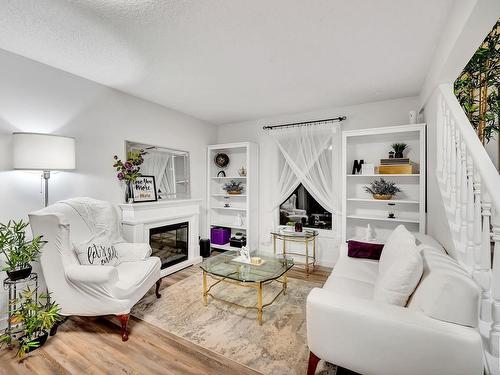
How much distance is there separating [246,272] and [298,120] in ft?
8.97

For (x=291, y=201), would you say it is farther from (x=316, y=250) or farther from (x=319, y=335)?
(x=319, y=335)

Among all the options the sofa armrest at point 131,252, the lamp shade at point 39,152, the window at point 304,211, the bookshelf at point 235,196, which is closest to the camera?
the lamp shade at point 39,152

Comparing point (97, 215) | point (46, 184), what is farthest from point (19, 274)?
point (46, 184)

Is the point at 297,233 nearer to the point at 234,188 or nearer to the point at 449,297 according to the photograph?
the point at 234,188

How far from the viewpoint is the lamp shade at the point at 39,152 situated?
6.89 feet

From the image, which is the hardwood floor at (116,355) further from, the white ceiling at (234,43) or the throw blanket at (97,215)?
the white ceiling at (234,43)

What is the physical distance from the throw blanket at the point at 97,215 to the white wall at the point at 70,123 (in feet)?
1.09

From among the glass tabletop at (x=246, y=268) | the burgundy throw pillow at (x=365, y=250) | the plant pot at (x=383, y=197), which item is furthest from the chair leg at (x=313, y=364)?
the plant pot at (x=383, y=197)

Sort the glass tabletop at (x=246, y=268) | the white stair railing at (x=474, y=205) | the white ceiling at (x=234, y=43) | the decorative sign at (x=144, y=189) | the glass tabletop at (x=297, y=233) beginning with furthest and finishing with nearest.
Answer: the glass tabletop at (x=297, y=233), the decorative sign at (x=144, y=189), the glass tabletop at (x=246, y=268), the white ceiling at (x=234, y=43), the white stair railing at (x=474, y=205)

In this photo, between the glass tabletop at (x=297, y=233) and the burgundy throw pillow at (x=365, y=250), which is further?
the glass tabletop at (x=297, y=233)

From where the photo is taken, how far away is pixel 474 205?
143cm

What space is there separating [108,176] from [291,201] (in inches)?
111

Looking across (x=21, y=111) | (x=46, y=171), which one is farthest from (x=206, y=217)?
(x=21, y=111)

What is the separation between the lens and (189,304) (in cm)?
259
